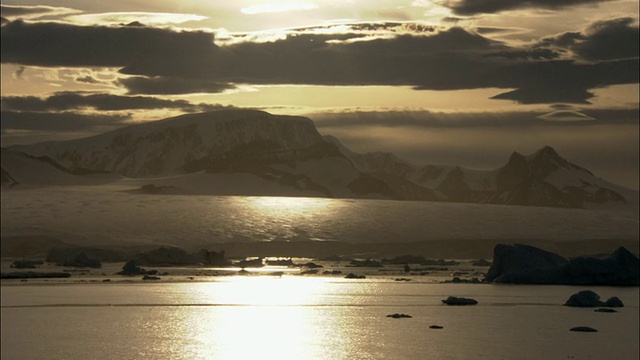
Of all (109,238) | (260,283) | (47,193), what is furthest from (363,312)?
(47,193)

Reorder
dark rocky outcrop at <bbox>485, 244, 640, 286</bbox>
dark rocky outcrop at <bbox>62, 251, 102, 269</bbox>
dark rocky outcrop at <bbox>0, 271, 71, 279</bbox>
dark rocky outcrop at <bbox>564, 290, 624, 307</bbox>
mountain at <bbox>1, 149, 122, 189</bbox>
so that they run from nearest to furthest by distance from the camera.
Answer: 1. dark rocky outcrop at <bbox>564, 290, 624, 307</bbox>
2. dark rocky outcrop at <bbox>485, 244, 640, 286</bbox>
3. dark rocky outcrop at <bbox>0, 271, 71, 279</bbox>
4. dark rocky outcrop at <bbox>62, 251, 102, 269</bbox>
5. mountain at <bbox>1, 149, 122, 189</bbox>

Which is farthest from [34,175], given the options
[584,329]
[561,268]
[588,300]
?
[584,329]

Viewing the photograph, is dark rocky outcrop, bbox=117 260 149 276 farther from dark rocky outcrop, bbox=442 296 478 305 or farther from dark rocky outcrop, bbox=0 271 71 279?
dark rocky outcrop, bbox=442 296 478 305

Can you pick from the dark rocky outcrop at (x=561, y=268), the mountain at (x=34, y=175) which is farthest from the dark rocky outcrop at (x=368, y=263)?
the mountain at (x=34, y=175)

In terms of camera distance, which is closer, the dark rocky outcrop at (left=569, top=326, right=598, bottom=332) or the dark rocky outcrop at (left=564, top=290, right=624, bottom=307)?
the dark rocky outcrop at (left=569, top=326, right=598, bottom=332)

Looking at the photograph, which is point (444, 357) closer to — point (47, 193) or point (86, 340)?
point (86, 340)

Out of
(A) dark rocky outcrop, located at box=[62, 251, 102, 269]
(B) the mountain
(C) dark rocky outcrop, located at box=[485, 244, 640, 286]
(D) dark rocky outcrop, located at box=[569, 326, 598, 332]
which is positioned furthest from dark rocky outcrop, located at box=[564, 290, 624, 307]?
(B) the mountain
